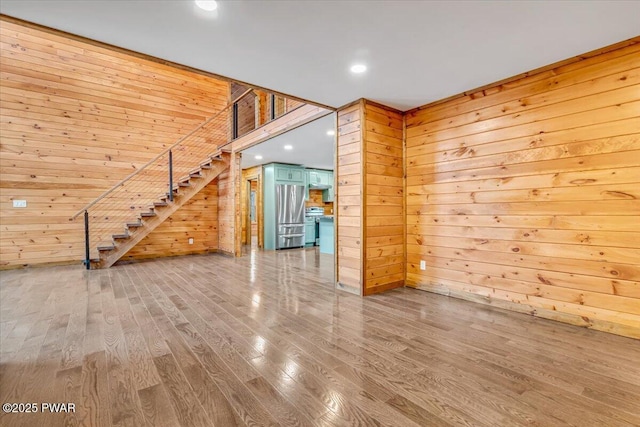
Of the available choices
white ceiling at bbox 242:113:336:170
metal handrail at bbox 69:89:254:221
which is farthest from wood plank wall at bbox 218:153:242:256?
metal handrail at bbox 69:89:254:221

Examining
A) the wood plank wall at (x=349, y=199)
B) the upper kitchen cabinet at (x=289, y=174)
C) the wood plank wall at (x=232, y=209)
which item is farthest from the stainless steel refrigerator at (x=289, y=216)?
the wood plank wall at (x=349, y=199)

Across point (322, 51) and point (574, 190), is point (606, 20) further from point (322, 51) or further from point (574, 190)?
point (322, 51)

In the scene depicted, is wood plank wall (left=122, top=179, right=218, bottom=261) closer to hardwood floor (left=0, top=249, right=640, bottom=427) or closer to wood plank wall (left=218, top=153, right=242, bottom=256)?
wood plank wall (left=218, top=153, right=242, bottom=256)

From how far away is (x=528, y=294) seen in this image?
2934 millimetres

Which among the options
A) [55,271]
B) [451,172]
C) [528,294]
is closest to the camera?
[528,294]

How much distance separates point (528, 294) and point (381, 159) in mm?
2201

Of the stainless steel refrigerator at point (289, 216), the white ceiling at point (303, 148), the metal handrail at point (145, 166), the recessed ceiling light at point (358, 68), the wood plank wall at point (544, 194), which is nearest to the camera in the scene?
the wood plank wall at point (544, 194)

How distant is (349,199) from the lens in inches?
148

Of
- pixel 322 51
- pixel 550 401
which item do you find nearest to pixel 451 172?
pixel 322 51

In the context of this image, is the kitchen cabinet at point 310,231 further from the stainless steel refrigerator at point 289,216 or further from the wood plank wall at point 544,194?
the wood plank wall at point 544,194

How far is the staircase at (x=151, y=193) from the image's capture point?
555 centimetres

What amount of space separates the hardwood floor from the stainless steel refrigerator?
4.38m

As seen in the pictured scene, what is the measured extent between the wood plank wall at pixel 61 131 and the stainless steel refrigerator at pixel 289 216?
10.3ft

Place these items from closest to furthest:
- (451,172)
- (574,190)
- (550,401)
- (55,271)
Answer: (550,401) → (574,190) → (451,172) → (55,271)
